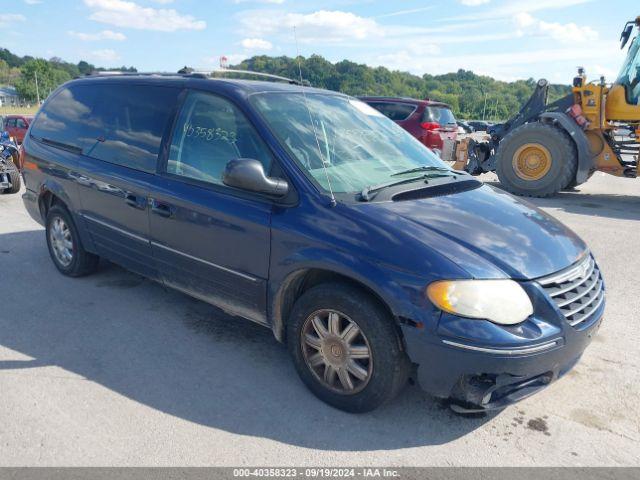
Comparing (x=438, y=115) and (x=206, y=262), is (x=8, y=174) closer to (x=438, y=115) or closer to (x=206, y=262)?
(x=206, y=262)

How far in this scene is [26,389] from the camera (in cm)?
316

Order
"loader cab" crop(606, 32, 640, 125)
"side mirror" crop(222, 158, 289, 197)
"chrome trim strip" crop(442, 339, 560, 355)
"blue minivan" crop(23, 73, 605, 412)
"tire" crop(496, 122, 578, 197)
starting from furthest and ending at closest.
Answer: "tire" crop(496, 122, 578, 197) → "loader cab" crop(606, 32, 640, 125) → "side mirror" crop(222, 158, 289, 197) → "blue minivan" crop(23, 73, 605, 412) → "chrome trim strip" crop(442, 339, 560, 355)

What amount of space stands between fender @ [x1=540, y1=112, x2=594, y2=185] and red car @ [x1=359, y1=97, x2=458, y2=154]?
8.70 ft

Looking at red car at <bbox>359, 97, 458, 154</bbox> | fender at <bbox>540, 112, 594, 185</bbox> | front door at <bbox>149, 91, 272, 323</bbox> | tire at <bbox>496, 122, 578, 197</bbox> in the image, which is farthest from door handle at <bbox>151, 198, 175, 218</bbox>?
A: red car at <bbox>359, 97, 458, 154</bbox>

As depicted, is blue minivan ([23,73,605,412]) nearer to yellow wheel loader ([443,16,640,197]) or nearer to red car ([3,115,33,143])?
yellow wheel loader ([443,16,640,197])

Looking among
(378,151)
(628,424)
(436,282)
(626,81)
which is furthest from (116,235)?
(626,81)

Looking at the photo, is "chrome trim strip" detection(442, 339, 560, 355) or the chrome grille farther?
the chrome grille

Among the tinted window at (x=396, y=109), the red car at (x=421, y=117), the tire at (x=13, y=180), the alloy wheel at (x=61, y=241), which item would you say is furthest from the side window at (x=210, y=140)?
the tinted window at (x=396, y=109)

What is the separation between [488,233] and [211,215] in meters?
1.71

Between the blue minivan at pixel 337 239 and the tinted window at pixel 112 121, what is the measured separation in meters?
0.02

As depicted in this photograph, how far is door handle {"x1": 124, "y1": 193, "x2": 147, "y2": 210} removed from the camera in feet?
12.6

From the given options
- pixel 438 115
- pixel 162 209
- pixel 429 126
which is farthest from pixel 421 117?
pixel 162 209

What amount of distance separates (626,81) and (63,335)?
1063 centimetres

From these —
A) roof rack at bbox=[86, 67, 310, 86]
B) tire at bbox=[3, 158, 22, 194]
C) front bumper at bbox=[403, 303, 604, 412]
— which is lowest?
tire at bbox=[3, 158, 22, 194]
